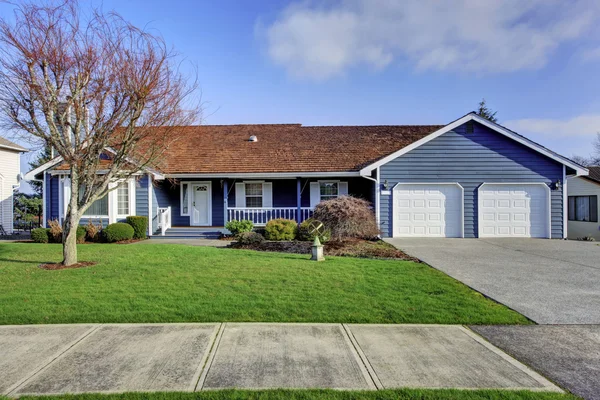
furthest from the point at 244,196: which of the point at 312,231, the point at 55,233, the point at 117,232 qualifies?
the point at 55,233

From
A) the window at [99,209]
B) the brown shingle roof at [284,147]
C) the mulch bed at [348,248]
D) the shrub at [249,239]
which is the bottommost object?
the mulch bed at [348,248]

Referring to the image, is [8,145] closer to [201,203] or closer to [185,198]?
[185,198]

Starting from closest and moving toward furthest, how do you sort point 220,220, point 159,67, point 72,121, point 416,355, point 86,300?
point 416,355
point 86,300
point 159,67
point 72,121
point 220,220

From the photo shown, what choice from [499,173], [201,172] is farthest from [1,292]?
[499,173]

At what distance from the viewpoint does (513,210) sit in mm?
15789

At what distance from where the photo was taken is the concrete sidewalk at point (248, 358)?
3494 millimetres

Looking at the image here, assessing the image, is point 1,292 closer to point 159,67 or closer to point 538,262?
point 159,67

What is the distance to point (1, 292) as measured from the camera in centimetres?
670

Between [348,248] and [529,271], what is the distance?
522 centimetres

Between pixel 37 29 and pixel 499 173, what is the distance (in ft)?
54.1

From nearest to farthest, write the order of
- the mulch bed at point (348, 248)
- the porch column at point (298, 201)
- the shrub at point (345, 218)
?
the mulch bed at point (348, 248)
the shrub at point (345, 218)
the porch column at point (298, 201)

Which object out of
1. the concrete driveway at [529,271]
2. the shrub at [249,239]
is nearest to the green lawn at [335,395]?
the concrete driveway at [529,271]

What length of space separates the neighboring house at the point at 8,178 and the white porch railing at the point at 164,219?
10.8 metres

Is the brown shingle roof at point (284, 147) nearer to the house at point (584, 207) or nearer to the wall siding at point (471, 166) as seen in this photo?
the wall siding at point (471, 166)
